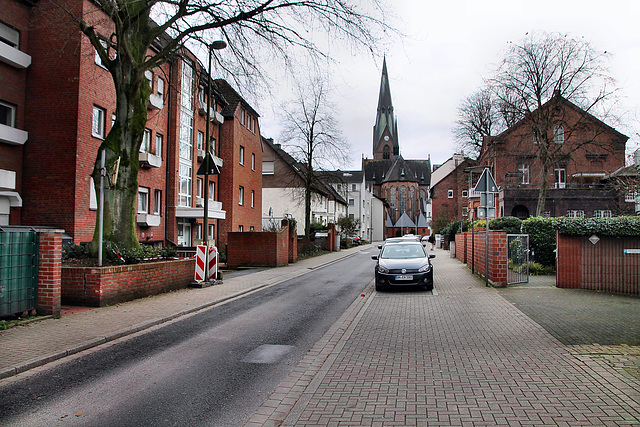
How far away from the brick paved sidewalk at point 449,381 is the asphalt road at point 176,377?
377 millimetres

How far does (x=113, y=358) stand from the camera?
632 centimetres

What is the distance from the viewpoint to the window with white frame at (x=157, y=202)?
2517cm

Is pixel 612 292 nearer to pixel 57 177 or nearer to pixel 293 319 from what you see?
pixel 293 319

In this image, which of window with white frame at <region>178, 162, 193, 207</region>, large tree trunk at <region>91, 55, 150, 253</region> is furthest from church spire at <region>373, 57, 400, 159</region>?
large tree trunk at <region>91, 55, 150, 253</region>

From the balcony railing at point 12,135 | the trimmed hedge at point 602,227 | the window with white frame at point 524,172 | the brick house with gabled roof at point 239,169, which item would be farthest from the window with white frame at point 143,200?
the window with white frame at point 524,172

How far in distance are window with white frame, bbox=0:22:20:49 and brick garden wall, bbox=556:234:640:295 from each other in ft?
67.0

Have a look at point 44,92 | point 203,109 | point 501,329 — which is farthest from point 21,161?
point 501,329

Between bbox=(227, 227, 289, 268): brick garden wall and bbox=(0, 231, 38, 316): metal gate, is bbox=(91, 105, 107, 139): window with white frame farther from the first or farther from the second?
bbox=(0, 231, 38, 316): metal gate

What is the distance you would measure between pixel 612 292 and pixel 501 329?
235 inches

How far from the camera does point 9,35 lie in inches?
691

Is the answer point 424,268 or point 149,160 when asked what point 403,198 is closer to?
point 149,160

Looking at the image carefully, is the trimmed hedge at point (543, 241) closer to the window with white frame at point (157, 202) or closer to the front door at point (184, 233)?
the window with white frame at point (157, 202)

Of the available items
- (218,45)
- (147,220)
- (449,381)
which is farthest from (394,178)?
(449,381)

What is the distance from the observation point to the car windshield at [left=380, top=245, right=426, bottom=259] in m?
14.9
